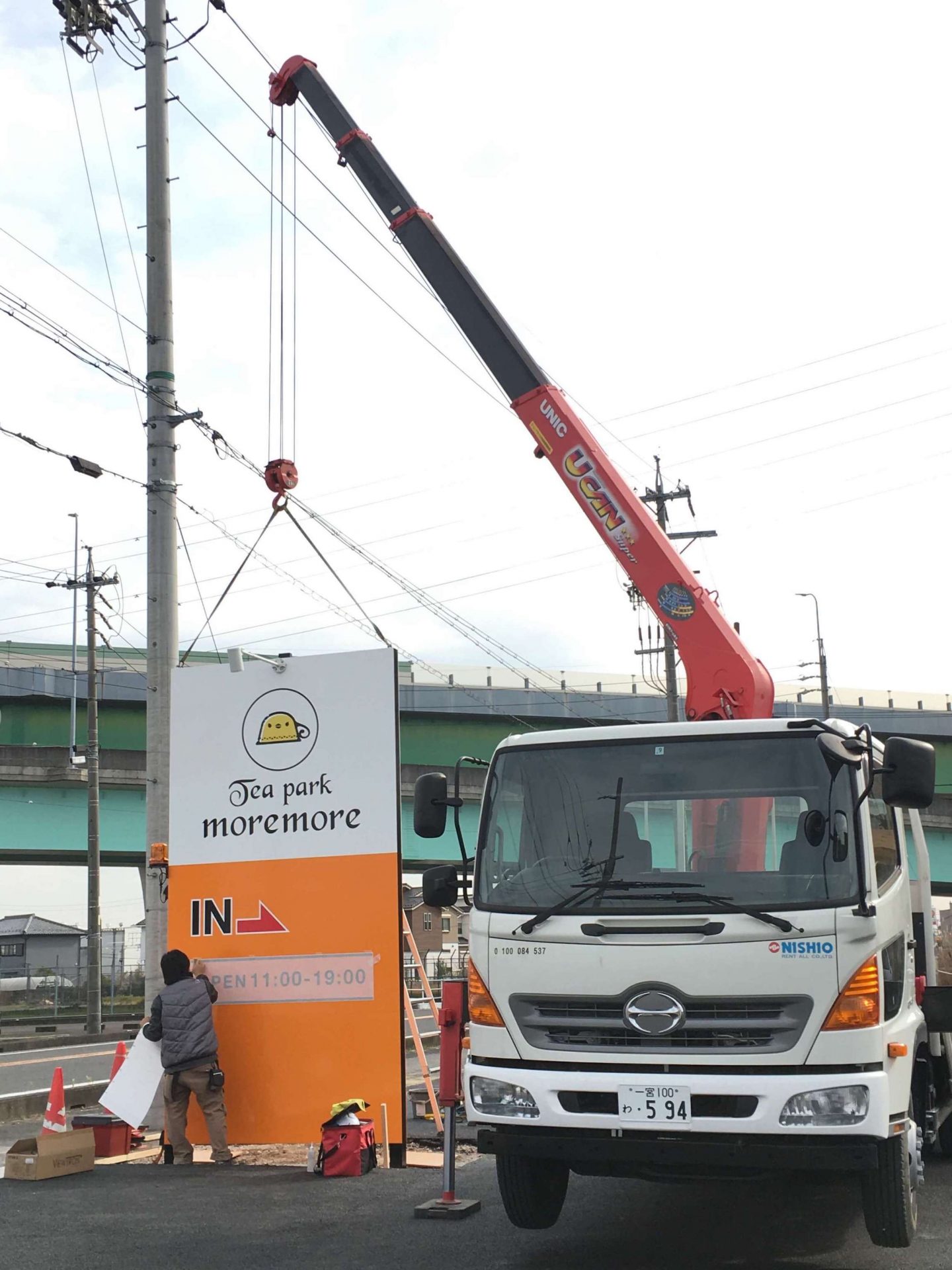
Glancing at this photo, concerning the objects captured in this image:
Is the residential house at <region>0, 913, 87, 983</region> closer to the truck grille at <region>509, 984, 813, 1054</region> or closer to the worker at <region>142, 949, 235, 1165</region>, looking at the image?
the worker at <region>142, 949, 235, 1165</region>

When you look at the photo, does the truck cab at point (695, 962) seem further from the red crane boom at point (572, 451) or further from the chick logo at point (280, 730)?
the red crane boom at point (572, 451)

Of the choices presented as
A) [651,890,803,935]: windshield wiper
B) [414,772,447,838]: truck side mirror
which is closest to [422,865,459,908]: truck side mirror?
[414,772,447,838]: truck side mirror

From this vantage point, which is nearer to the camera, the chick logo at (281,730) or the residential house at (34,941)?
the chick logo at (281,730)

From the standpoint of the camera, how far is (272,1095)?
10.5m

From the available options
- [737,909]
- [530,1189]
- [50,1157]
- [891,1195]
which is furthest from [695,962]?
[50,1157]

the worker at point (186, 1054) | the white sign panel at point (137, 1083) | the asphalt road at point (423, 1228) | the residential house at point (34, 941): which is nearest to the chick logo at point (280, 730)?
the worker at point (186, 1054)

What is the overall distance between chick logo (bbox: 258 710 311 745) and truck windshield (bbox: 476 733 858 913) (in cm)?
409

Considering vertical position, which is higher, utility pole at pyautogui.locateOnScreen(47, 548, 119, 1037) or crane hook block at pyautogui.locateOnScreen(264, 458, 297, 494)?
crane hook block at pyautogui.locateOnScreen(264, 458, 297, 494)

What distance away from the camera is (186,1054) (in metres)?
10.2

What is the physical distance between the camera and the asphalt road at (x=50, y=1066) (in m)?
18.6

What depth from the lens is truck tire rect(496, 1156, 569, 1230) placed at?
6.97m

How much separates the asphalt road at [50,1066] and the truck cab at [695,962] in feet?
38.9

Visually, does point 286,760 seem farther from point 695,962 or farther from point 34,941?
point 34,941

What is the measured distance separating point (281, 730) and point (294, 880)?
1251 mm
